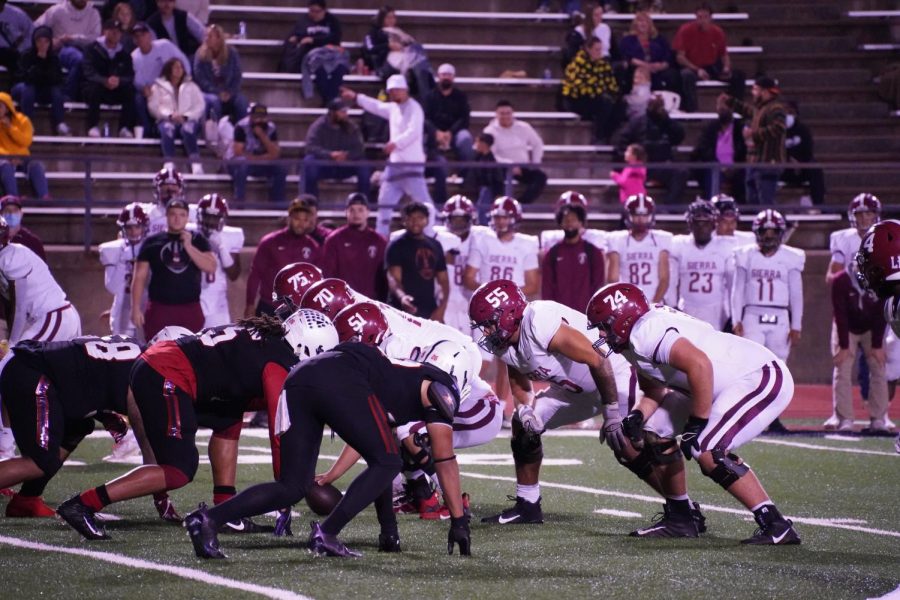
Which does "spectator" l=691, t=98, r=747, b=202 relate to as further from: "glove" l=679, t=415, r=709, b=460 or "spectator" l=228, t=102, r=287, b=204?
"glove" l=679, t=415, r=709, b=460

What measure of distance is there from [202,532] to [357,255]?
7.10 m

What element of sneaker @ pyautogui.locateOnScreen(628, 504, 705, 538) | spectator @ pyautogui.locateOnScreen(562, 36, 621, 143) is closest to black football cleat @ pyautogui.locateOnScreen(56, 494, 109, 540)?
sneaker @ pyautogui.locateOnScreen(628, 504, 705, 538)

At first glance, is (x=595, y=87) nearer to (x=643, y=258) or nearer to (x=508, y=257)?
(x=643, y=258)

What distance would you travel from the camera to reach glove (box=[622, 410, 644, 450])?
7363mm

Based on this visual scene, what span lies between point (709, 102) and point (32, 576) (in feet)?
49.2

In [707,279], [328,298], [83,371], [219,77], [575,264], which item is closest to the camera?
[328,298]

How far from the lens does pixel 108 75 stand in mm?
16672

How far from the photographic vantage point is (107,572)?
20.4 ft

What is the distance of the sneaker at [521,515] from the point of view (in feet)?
26.2

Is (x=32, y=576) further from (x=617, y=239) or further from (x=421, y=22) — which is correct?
(x=421, y=22)

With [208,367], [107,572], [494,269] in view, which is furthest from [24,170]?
[107,572]

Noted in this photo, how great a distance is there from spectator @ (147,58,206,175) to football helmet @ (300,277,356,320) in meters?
9.05

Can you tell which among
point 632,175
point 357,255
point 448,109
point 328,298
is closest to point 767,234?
point 357,255

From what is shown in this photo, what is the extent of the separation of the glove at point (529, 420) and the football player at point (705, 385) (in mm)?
557
